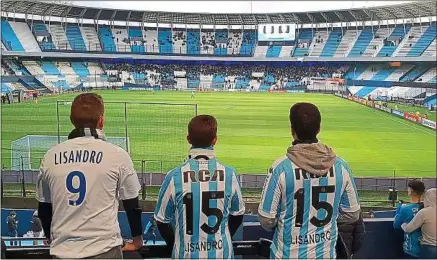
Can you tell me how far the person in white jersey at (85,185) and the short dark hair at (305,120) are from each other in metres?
0.55

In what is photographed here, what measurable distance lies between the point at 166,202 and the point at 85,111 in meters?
0.39

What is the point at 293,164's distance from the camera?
1.45 m

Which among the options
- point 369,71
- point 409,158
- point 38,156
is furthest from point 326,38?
point 38,156

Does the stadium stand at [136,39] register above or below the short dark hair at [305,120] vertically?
above

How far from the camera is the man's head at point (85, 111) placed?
1395 millimetres

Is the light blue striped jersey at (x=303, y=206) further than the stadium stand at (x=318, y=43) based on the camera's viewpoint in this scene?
No

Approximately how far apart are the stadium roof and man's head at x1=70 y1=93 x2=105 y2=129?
73.4ft

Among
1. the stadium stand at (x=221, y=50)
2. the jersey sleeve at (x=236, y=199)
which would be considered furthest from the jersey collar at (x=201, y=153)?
the stadium stand at (x=221, y=50)

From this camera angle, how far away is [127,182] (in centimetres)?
142

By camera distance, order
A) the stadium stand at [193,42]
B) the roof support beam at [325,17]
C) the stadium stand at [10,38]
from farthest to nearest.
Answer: the stadium stand at [193,42] → the roof support beam at [325,17] → the stadium stand at [10,38]

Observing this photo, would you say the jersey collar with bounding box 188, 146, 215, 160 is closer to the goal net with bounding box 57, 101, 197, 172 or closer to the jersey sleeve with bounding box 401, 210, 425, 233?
the jersey sleeve with bounding box 401, 210, 425, 233

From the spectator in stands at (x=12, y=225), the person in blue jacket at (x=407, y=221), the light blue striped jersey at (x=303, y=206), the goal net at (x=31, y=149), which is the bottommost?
the spectator in stands at (x=12, y=225)

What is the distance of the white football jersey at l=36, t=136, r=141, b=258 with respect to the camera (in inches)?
53.6

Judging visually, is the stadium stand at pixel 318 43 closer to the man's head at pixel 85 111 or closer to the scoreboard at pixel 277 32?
the scoreboard at pixel 277 32
